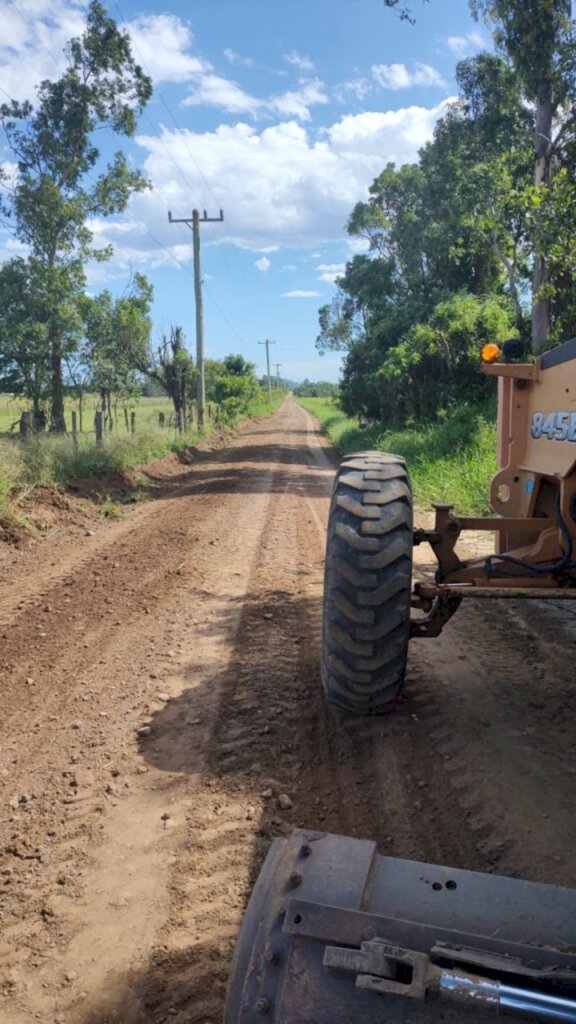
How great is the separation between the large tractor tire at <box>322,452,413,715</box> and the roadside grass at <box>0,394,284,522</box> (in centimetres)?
687

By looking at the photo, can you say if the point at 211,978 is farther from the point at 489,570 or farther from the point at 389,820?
the point at 489,570

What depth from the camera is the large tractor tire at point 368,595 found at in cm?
366

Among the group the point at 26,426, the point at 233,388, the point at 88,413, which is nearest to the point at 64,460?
the point at 26,426

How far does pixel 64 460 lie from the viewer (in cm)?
1361

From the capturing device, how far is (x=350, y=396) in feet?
85.1

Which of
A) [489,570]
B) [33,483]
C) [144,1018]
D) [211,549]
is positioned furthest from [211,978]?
[33,483]

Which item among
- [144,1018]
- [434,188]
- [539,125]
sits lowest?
[144,1018]

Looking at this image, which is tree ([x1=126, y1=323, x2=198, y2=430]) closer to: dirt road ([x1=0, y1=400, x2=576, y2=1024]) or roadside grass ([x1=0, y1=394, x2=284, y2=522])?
roadside grass ([x1=0, y1=394, x2=284, y2=522])

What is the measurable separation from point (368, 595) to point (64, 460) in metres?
11.0

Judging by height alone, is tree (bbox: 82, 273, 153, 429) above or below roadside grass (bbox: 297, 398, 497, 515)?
above

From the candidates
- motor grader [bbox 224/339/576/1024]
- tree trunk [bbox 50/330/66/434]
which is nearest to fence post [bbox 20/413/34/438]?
tree trunk [bbox 50/330/66/434]

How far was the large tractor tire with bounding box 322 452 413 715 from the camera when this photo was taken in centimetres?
366

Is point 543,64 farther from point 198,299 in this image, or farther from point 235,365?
point 235,365

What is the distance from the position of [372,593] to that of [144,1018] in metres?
2.01
